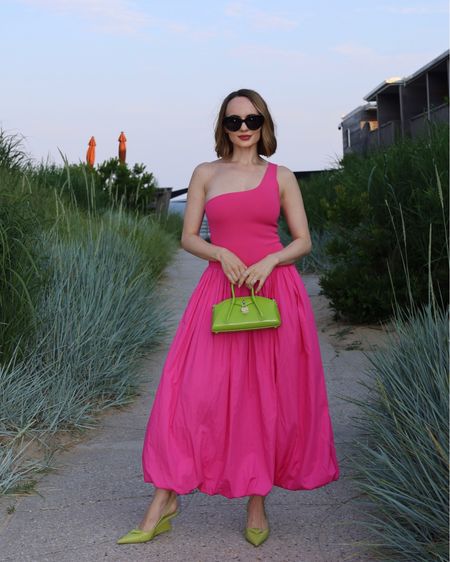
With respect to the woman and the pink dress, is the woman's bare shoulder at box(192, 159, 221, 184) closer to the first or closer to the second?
the woman

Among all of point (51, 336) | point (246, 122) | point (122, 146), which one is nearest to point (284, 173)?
point (246, 122)

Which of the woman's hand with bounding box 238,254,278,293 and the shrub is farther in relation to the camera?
the shrub

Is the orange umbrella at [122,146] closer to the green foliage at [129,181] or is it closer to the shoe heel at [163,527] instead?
the green foliage at [129,181]

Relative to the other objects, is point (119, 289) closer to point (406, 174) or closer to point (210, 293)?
point (406, 174)

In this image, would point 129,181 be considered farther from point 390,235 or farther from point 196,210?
point 196,210

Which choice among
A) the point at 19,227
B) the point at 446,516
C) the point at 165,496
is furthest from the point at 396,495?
the point at 19,227

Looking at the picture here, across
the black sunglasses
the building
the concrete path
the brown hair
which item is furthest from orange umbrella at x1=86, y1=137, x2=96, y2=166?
the black sunglasses

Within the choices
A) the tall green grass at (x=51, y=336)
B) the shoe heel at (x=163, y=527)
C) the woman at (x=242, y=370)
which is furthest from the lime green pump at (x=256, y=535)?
the tall green grass at (x=51, y=336)

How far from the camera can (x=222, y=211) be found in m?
3.41

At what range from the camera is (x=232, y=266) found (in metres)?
3.27

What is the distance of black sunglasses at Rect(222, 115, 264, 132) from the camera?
3449 millimetres

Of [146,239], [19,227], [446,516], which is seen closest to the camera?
[446,516]

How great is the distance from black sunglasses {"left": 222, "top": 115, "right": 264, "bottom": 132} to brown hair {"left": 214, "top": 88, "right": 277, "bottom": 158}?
0.10ft

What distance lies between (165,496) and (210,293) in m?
0.78
